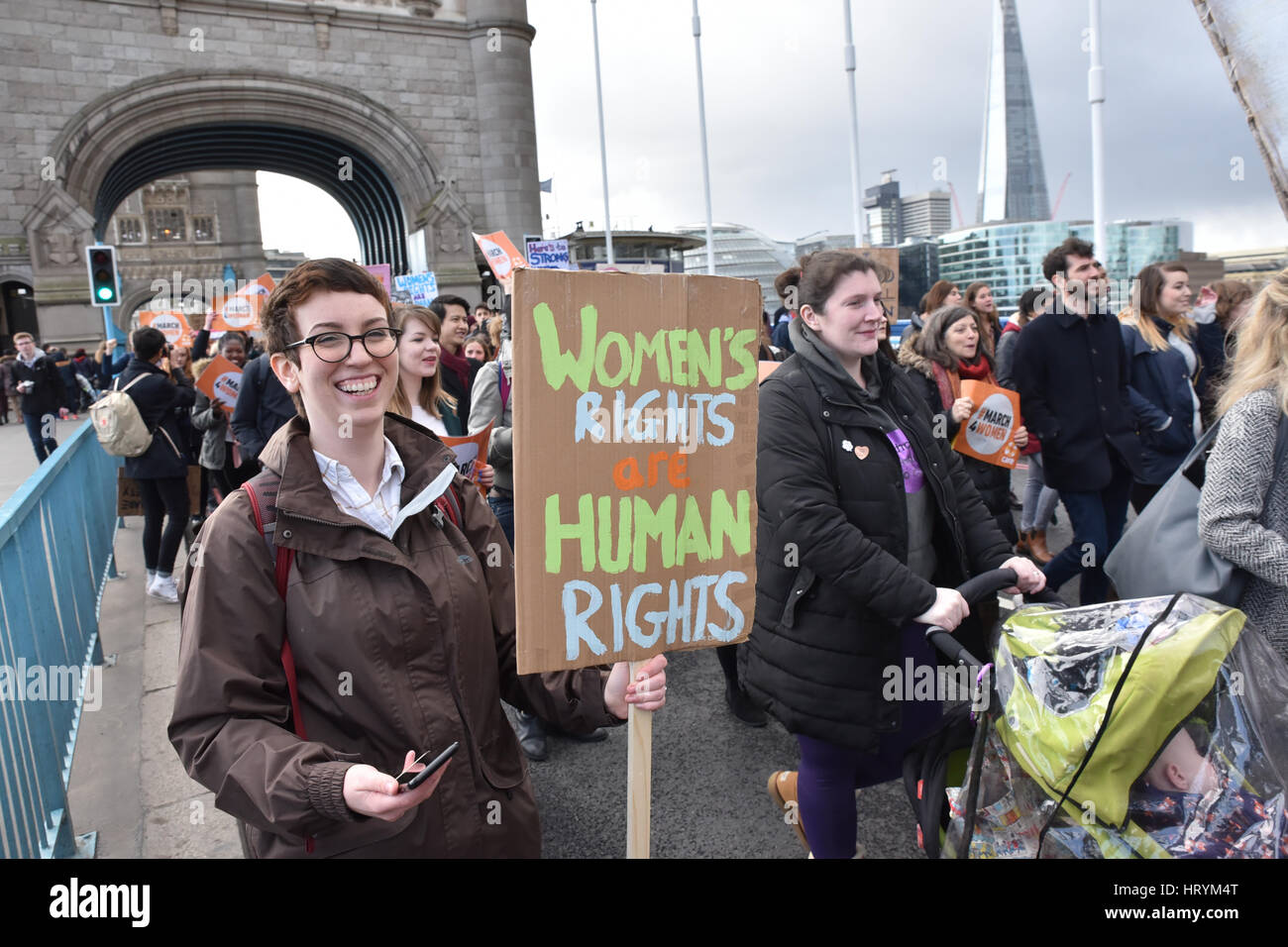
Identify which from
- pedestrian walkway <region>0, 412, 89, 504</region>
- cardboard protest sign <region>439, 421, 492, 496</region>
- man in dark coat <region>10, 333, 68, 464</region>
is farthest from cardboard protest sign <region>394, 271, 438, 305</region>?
cardboard protest sign <region>439, 421, 492, 496</region>

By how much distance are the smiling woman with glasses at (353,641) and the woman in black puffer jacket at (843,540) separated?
32.7 inches

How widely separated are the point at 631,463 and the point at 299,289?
2.47ft

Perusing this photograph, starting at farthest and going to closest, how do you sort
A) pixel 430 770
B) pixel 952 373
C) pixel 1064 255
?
pixel 952 373 → pixel 1064 255 → pixel 430 770

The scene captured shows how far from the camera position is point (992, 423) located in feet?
15.4

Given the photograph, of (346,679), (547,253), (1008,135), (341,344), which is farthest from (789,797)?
(1008,135)

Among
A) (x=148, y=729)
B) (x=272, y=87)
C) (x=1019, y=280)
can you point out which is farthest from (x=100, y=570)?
(x=272, y=87)

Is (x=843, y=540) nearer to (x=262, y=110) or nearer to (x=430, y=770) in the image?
(x=430, y=770)

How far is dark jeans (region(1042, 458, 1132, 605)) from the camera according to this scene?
4.47 m

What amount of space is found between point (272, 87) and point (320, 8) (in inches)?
109

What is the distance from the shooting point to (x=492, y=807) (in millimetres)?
1724

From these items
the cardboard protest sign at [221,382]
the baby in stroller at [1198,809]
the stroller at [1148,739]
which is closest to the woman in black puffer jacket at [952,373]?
the stroller at [1148,739]

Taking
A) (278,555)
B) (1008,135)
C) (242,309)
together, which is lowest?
(278,555)

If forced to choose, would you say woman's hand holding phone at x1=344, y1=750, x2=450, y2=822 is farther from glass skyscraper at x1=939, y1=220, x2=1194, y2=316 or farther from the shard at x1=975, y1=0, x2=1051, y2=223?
the shard at x1=975, y1=0, x2=1051, y2=223

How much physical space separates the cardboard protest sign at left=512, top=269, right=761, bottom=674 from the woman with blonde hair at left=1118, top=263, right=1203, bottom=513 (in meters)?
3.64
